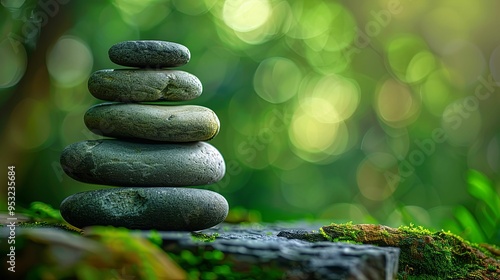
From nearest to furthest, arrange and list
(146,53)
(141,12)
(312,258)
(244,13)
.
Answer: (312,258) → (146,53) → (141,12) → (244,13)

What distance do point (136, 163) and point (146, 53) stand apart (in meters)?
0.80

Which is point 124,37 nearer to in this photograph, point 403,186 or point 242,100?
point 242,100

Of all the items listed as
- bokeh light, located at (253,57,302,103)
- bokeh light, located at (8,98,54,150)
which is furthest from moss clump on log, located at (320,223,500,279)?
bokeh light, located at (253,57,302,103)

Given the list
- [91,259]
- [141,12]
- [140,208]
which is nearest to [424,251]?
[140,208]

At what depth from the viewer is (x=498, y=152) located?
10.6 meters

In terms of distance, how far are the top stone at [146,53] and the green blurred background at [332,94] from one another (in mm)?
4923

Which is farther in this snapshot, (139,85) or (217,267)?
(139,85)

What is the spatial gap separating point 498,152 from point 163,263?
29.5ft

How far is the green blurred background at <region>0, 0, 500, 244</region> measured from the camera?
381 inches

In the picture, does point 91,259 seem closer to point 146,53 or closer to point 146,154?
point 146,154

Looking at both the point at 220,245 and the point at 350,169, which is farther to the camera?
the point at 350,169

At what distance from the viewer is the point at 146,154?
436 centimetres

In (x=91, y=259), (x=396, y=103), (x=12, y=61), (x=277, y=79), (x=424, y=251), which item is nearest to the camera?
(x=91, y=259)

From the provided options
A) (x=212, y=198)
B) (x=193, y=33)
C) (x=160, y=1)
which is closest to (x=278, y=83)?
(x=193, y=33)
